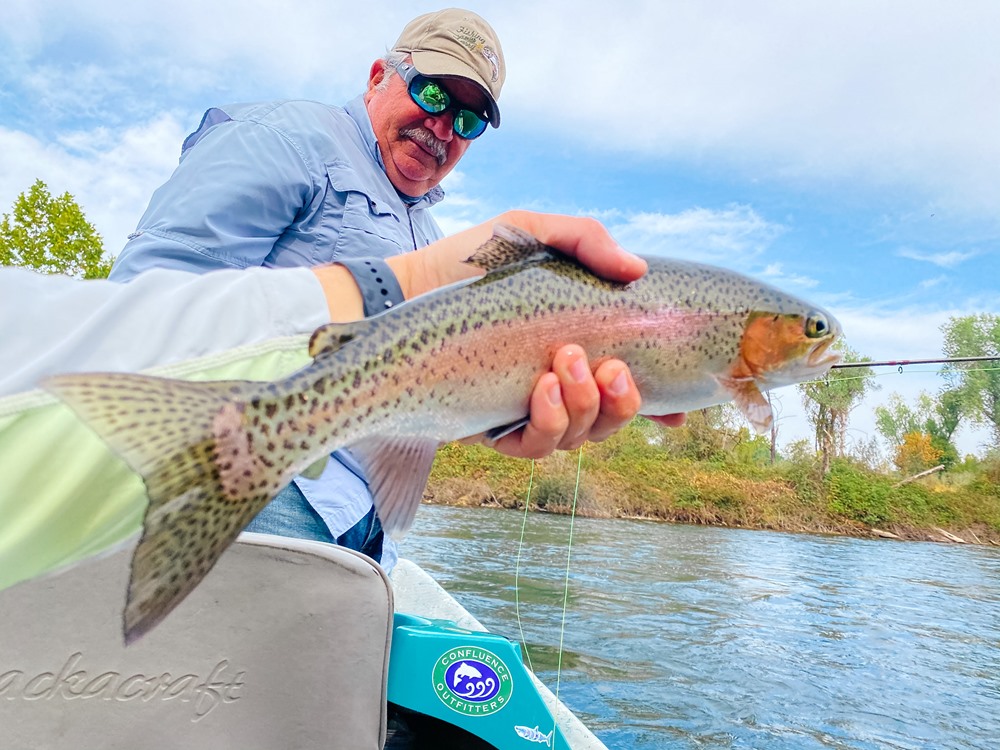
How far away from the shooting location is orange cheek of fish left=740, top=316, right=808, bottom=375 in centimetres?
234

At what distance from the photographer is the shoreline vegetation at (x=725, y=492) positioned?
2700cm

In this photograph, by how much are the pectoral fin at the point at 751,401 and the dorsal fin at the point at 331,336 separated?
1.16 metres

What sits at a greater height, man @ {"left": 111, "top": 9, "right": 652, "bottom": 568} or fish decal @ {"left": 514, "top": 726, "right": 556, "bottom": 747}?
man @ {"left": 111, "top": 9, "right": 652, "bottom": 568}

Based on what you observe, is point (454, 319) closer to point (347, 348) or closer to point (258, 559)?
point (347, 348)

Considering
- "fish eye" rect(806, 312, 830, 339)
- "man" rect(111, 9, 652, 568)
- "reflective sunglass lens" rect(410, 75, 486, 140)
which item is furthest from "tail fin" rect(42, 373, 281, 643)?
"reflective sunglass lens" rect(410, 75, 486, 140)

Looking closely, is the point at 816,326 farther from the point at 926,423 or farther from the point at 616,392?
the point at 926,423

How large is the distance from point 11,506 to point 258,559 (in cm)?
86

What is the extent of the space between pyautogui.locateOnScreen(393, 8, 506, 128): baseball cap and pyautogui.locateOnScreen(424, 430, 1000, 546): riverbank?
22708 millimetres

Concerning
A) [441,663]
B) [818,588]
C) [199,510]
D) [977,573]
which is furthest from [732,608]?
[199,510]

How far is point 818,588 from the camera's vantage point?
1595cm

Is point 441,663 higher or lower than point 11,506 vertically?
lower

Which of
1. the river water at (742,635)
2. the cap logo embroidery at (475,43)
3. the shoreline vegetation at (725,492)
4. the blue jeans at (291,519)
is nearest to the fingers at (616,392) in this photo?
the blue jeans at (291,519)

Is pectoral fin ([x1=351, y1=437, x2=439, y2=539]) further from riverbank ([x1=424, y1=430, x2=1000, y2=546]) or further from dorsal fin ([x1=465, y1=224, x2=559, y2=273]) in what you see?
riverbank ([x1=424, y1=430, x2=1000, y2=546])

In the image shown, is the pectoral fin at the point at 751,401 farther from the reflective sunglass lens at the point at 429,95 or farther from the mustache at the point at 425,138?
the reflective sunglass lens at the point at 429,95
